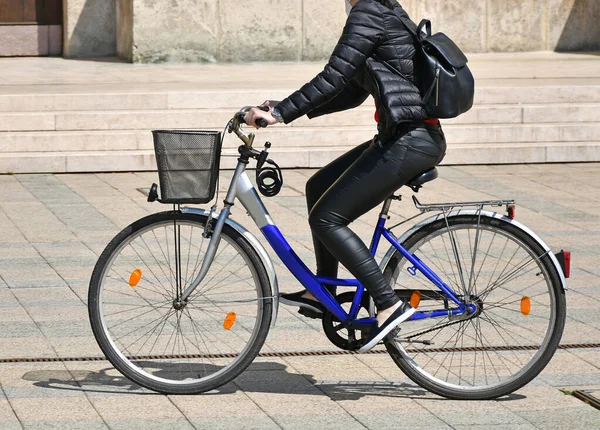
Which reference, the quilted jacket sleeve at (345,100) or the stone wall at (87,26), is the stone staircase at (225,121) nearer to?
the stone wall at (87,26)

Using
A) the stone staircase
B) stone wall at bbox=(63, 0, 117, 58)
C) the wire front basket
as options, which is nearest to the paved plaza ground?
the wire front basket

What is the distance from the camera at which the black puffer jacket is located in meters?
4.83

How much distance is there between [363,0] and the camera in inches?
193

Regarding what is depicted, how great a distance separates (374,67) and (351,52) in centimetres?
12

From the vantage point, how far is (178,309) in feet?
17.3

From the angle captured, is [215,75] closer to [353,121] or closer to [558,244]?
[353,121]

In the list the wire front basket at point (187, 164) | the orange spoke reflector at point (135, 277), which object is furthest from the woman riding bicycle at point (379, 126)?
the orange spoke reflector at point (135, 277)

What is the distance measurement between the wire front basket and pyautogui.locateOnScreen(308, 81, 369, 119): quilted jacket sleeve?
19.0 inches

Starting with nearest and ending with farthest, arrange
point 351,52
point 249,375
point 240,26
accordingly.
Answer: point 351,52 → point 249,375 → point 240,26

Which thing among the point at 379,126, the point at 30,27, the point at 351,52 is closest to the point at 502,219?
the point at 379,126

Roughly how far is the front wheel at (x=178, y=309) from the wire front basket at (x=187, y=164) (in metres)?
0.15

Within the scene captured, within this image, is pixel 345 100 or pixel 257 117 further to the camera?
pixel 345 100

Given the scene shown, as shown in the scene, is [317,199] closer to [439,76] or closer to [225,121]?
[439,76]

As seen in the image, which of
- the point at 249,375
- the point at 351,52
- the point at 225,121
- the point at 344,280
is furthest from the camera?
the point at 225,121
